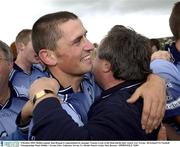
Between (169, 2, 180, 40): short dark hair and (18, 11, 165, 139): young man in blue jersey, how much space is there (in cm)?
69

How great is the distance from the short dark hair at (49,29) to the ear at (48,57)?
23 millimetres

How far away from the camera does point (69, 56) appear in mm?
2098

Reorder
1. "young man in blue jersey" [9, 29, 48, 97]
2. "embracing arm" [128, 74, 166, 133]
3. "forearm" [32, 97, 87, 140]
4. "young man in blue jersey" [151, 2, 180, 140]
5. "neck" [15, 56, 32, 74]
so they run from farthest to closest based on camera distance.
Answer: "neck" [15, 56, 32, 74], "young man in blue jersey" [9, 29, 48, 97], "young man in blue jersey" [151, 2, 180, 140], "embracing arm" [128, 74, 166, 133], "forearm" [32, 97, 87, 140]

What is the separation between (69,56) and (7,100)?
746mm

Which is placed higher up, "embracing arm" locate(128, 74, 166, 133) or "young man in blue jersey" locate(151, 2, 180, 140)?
"embracing arm" locate(128, 74, 166, 133)

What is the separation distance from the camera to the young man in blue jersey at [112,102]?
162 cm

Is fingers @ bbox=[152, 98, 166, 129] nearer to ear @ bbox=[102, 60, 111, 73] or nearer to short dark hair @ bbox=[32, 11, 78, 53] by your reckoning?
ear @ bbox=[102, 60, 111, 73]

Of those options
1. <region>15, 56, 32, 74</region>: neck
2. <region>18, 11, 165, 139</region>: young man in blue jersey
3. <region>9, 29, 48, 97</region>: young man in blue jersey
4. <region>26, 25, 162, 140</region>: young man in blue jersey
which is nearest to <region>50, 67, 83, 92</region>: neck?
<region>18, 11, 165, 139</region>: young man in blue jersey

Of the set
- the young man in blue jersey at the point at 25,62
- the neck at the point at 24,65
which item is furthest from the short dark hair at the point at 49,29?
the neck at the point at 24,65

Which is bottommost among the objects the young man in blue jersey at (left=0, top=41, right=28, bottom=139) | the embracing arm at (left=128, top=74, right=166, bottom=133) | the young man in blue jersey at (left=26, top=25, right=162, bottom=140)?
the young man in blue jersey at (left=0, top=41, right=28, bottom=139)

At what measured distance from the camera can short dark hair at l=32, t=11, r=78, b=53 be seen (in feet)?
7.00

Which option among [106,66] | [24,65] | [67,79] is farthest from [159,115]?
[24,65]

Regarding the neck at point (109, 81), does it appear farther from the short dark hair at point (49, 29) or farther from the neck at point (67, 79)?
the short dark hair at point (49, 29)

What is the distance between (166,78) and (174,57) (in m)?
0.26
